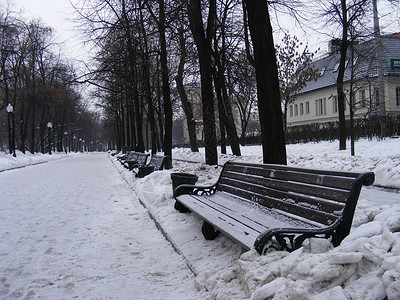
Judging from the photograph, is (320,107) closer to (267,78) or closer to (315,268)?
(267,78)

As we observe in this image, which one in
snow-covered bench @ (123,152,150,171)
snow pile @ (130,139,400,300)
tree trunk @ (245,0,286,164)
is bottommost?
snow pile @ (130,139,400,300)

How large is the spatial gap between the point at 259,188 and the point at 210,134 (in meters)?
7.86

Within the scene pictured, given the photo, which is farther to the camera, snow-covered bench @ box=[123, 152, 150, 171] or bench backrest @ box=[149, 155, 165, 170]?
snow-covered bench @ box=[123, 152, 150, 171]

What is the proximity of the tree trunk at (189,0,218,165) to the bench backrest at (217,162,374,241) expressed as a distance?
7113 millimetres

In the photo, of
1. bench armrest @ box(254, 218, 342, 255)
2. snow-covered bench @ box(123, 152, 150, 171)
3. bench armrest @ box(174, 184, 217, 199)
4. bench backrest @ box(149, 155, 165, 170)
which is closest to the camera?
bench armrest @ box(254, 218, 342, 255)

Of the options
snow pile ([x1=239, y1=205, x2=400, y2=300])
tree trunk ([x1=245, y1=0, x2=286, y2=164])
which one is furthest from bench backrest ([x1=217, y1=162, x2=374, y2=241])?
tree trunk ([x1=245, y1=0, x2=286, y2=164])

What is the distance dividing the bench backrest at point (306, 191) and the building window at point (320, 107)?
1732 inches

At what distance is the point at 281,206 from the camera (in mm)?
4113

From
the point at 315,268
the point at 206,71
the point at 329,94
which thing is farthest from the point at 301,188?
the point at 329,94

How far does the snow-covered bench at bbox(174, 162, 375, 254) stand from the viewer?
3.02 meters

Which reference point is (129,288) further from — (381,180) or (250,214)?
(381,180)

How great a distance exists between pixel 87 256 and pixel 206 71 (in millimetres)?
8869

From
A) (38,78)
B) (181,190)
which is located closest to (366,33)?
(181,190)

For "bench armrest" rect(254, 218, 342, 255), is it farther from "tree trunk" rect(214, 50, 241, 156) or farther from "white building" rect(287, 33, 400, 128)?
"white building" rect(287, 33, 400, 128)
